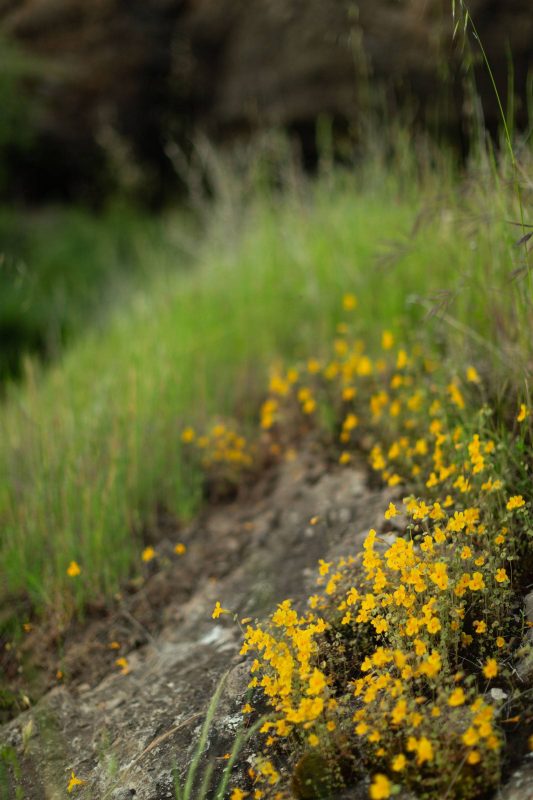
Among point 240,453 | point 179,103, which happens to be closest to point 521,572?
point 240,453

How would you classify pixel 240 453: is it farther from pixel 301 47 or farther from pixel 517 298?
pixel 301 47

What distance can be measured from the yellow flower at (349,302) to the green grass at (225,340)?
0.06m

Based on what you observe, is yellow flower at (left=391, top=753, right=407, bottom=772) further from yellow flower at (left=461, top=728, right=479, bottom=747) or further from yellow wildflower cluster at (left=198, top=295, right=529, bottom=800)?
yellow flower at (left=461, top=728, right=479, bottom=747)

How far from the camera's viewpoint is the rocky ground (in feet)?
7.64

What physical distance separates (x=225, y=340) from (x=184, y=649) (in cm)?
229

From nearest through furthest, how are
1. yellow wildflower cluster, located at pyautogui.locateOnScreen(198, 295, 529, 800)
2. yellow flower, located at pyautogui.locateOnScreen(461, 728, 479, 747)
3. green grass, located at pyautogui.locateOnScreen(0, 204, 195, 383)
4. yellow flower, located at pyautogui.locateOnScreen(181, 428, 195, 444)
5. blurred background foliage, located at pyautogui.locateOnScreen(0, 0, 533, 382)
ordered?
yellow flower, located at pyautogui.locateOnScreen(461, 728, 479, 747), yellow wildflower cluster, located at pyautogui.locateOnScreen(198, 295, 529, 800), yellow flower, located at pyautogui.locateOnScreen(181, 428, 195, 444), green grass, located at pyautogui.locateOnScreen(0, 204, 195, 383), blurred background foliage, located at pyautogui.locateOnScreen(0, 0, 533, 382)

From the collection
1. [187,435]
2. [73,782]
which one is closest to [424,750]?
[73,782]

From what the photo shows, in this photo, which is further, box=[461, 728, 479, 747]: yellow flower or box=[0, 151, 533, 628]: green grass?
box=[0, 151, 533, 628]: green grass

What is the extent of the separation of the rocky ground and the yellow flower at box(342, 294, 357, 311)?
0.86 metres

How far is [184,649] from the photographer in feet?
9.53

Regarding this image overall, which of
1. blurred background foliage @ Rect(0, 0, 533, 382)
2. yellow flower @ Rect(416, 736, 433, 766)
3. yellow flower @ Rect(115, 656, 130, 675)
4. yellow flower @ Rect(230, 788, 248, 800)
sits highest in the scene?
blurred background foliage @ Rect(0, 0, 533, 382)

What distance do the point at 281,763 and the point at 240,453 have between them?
1.89 metres

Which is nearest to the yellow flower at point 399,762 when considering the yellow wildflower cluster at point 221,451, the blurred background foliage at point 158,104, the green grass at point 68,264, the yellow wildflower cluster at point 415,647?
the yellow wildflower cluster at point 415,647

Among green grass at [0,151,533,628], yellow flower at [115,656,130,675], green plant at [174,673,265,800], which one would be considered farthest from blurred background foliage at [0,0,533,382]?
green plant at [174,673,265,800]
